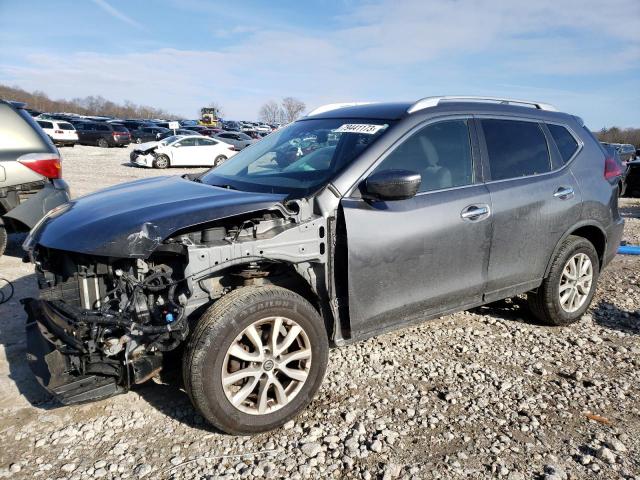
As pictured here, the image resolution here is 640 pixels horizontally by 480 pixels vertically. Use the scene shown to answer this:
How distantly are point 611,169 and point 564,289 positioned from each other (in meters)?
1.20

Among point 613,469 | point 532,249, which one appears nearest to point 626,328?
point 532,249

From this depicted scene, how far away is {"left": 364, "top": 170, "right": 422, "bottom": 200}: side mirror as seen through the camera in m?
3.03

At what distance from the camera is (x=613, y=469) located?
2611mm

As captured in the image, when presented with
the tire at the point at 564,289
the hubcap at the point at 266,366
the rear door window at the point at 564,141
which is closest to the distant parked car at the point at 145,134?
the rear door window at the point at 564,141

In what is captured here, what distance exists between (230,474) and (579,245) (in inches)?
134

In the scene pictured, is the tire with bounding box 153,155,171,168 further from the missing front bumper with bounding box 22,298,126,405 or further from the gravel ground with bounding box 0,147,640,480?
the missing front bumper with bounding box 22,298,126,405

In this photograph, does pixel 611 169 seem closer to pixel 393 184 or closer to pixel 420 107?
pixel 420 107

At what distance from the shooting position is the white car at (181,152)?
20.7 meters

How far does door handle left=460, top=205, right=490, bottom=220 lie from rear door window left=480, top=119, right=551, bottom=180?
312mm

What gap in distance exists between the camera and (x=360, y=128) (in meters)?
3.57

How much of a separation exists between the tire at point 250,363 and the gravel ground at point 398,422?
0.48ft

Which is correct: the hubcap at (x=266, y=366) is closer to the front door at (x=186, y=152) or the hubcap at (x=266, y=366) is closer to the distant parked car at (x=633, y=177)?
the distant parked car at (x=633, y=177)

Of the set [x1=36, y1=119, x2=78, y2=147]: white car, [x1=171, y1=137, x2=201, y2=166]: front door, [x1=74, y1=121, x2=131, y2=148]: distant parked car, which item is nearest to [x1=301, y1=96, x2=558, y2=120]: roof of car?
[x1=171, y1=137, x2=201, y2=166]: front door

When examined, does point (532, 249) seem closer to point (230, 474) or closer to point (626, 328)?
point (626, 328)
